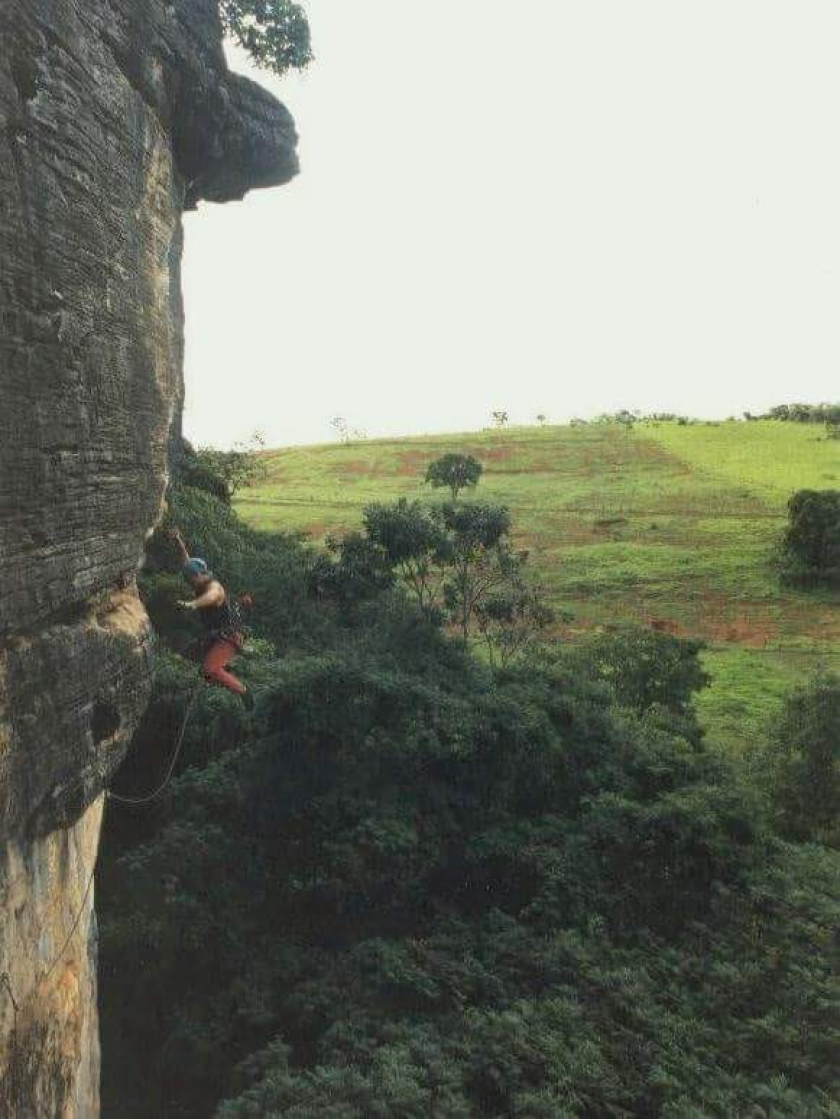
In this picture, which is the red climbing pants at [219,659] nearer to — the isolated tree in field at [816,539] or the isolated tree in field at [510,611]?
the isolated tree in field at [510,611]

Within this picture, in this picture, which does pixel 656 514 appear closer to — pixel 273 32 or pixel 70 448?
pixel 273 32

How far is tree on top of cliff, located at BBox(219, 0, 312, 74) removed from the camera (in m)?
18.0

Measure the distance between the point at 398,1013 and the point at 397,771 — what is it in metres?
4.71

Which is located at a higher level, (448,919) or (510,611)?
(510,611)

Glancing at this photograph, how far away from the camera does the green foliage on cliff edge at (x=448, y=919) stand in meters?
10.5

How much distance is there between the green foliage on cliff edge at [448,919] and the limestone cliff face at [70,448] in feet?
13.6

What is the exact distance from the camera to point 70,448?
6.06m

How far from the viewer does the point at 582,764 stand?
18.4 metres

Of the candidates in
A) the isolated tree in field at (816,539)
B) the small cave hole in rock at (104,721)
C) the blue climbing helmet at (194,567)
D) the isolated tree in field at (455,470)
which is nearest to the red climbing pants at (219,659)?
the blue climbing helmet at (194,567)

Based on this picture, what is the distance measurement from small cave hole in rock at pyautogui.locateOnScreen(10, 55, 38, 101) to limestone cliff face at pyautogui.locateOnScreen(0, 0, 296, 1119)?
1 cm

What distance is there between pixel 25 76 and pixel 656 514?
56.0 meters

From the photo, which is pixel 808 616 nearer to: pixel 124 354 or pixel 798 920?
pixel 798 920

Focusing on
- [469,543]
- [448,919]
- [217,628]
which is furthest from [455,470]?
[217,628]

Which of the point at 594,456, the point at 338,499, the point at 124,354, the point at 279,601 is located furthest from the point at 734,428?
the point at 124,354
